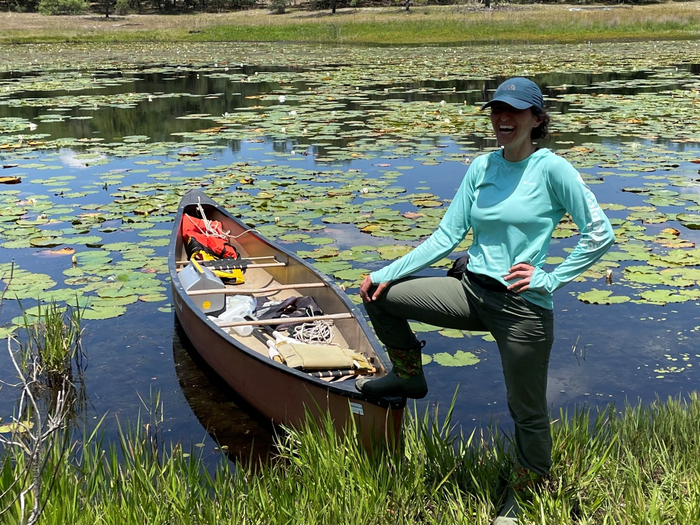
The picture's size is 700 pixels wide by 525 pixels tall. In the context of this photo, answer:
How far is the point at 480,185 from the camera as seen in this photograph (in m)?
2.96

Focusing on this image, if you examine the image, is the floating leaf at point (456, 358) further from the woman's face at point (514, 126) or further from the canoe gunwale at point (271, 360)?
the woman's face at point (514, 126)

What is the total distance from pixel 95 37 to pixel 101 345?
4683cm

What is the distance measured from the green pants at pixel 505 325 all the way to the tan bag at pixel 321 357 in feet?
4.84

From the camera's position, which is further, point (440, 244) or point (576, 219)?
point (440, 244)

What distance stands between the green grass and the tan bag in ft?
3.08

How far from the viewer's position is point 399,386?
3322 mm

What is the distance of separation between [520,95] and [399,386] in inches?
53.2

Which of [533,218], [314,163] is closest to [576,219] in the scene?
Answer: [533,218]

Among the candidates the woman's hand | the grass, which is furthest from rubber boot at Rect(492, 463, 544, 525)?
the grass

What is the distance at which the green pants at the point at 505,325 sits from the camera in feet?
9.12

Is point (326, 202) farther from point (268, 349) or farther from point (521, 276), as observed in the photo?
point (521, 276)

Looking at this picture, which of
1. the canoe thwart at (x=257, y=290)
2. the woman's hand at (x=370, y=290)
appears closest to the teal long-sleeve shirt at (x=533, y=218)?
the woman's hand at (x=370, y=290)

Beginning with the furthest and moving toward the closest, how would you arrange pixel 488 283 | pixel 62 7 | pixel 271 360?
pixel 62 7 → pixel 271 360 → pixel 488 283

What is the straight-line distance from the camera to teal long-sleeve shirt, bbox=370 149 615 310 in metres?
2.74
